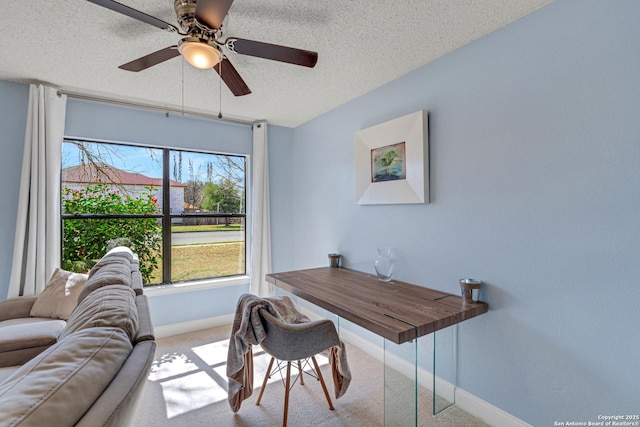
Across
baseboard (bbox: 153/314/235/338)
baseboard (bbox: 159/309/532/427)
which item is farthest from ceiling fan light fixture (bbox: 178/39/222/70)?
baseboard (bbox: 153/314/235/338)

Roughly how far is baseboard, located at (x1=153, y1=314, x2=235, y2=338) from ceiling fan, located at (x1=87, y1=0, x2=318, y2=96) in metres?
2.53

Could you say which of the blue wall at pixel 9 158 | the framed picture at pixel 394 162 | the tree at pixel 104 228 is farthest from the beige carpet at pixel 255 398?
the blue wall at pixel 9 158

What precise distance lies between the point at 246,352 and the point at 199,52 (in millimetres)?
1640

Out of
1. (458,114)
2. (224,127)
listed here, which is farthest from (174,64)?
(458,114)

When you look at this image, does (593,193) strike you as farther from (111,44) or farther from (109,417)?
(111,44)

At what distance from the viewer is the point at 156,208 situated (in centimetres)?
328

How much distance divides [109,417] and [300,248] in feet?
10.2

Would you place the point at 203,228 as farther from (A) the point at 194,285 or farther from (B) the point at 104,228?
(B) the point at 104,228

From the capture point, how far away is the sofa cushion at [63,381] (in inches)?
25.0

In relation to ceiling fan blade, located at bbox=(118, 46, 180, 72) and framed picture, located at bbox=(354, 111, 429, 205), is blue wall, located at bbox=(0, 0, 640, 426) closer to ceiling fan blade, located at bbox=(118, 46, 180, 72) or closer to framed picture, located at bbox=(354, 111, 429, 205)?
framed picture, located at bbox=(354, 111, 429, 205)

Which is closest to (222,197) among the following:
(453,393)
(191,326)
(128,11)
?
(191,326)

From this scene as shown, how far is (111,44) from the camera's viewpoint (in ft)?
6.51

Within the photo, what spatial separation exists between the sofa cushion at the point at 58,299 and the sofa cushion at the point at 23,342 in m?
0.38

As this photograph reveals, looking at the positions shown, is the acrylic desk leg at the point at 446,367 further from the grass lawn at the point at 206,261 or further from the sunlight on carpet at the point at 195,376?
the grass lawn at the point at 206,261
